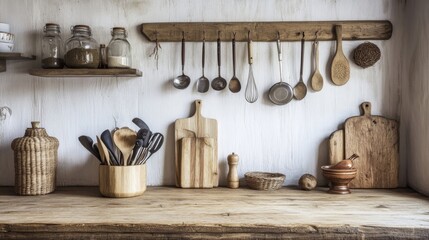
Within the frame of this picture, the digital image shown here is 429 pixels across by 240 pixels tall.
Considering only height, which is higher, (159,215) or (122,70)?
(122,70)

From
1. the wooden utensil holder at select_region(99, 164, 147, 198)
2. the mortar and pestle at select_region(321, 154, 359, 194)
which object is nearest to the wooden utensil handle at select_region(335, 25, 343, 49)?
the mortar and pestle at select_region(321, 154, 359, 194)

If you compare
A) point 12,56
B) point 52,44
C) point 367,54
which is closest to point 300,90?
point 367,54

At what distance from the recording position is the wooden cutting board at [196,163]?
172 centimetres

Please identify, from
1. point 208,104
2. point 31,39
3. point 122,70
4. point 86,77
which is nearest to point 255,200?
point 208,104

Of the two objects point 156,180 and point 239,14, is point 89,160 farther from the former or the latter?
point 239,14

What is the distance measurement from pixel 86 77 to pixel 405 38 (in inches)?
55.3

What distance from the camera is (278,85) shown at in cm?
173

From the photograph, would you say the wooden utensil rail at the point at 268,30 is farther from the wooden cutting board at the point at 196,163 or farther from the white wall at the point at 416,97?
the wooden cutting board at the point at 196,163

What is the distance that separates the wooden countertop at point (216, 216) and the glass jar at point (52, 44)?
0.57 meters

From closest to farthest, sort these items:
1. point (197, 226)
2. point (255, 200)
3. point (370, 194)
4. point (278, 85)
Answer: point (197, 226), point (255, 200), point (370, 194), point (278, 85)

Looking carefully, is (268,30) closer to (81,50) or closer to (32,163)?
(81,50)

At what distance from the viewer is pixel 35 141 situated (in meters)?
1.58

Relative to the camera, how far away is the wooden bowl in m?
1.58

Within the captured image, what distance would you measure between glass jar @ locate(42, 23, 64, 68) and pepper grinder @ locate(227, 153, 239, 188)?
2.68 feet
